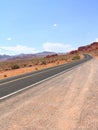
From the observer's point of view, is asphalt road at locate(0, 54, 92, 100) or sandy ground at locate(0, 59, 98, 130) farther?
asphalt road at locate(0, 54, 92, 100)

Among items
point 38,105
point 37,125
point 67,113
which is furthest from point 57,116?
point 38,105

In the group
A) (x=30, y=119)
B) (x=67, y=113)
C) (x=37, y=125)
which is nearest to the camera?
(x=37, y=125)

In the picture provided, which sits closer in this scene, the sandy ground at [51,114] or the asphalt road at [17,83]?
the sandy ground at [51,114]

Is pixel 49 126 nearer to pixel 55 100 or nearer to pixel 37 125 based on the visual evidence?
pixel 37 125

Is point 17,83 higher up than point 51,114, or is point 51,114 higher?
point 17,83

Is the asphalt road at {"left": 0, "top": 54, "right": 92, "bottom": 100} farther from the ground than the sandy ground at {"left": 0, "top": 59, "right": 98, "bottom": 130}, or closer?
farther from the ground

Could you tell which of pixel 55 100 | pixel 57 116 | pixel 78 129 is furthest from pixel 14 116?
pixel 55 100

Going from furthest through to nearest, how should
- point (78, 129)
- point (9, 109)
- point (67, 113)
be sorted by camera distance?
point (9, 109) < point (67, 113) < point (78, 129)

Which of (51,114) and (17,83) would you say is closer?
(51,114)

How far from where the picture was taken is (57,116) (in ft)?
26.8

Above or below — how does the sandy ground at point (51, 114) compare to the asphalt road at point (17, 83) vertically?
below

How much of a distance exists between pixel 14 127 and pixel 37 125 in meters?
0.60

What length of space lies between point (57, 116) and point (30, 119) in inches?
33.0

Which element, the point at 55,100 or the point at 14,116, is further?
the point at 55,100
